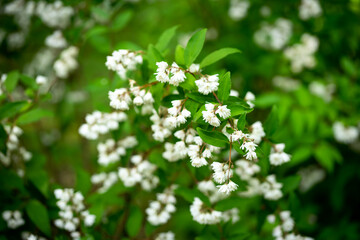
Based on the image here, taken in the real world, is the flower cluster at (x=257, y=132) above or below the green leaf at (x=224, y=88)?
below

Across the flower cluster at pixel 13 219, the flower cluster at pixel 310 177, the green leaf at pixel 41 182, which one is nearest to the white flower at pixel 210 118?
the green leaf at pixel 41 182

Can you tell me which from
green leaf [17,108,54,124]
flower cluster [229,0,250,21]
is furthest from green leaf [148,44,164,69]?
flower cluster [229,0,250,21]

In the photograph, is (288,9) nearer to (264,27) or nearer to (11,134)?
(264,27)

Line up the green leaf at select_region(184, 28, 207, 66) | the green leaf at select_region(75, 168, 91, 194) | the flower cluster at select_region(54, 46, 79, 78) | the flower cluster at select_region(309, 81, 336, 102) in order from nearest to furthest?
the green leaf at select_region(184, 28, 207, 66) < the green leaf at select_region(75, 168, 91, 194) < the flower cluster at select_region(54, 46, 79, 78) < the flower cluster at select_region(309, 81, 336, 102)

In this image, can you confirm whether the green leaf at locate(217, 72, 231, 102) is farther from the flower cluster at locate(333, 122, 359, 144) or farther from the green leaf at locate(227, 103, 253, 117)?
the flower cluster at locate(333, 122, 359, 144)

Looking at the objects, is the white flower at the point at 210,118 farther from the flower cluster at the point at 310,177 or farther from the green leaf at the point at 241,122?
the flower cluster at the point at 310,177

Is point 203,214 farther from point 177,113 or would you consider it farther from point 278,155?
point 177,113

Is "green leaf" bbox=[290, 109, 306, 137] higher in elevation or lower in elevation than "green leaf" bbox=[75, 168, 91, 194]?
lower

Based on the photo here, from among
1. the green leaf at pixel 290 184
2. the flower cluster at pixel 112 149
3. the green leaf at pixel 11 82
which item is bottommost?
the green leaf at pixel 290 184
